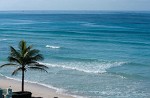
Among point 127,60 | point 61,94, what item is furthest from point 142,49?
point 61,94

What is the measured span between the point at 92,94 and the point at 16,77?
1034 cm

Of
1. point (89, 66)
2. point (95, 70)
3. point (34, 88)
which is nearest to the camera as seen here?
point (34, 88)

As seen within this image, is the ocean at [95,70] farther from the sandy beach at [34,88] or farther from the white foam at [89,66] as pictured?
the sandy beach at [34,88]

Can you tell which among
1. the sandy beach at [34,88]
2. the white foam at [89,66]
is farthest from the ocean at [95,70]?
the sandy beach at [34,88]

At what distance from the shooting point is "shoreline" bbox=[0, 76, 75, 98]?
101ft

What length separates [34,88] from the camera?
3344cm

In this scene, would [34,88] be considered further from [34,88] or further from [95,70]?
[95,70]

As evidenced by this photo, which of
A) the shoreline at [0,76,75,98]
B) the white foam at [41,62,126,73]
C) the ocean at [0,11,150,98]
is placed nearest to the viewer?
the shoreline at [0,76,75,98]

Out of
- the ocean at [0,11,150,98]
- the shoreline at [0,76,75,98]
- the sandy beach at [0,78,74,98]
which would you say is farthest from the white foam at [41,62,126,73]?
the sandy beach at [0,78,74,98]

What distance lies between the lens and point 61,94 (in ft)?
102

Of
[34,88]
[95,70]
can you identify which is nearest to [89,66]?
[95,70]

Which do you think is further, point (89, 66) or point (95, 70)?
point (89, 66)

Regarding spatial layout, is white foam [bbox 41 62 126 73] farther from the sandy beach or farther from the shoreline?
the sandy beach

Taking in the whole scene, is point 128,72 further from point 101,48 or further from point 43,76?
point 101,48
